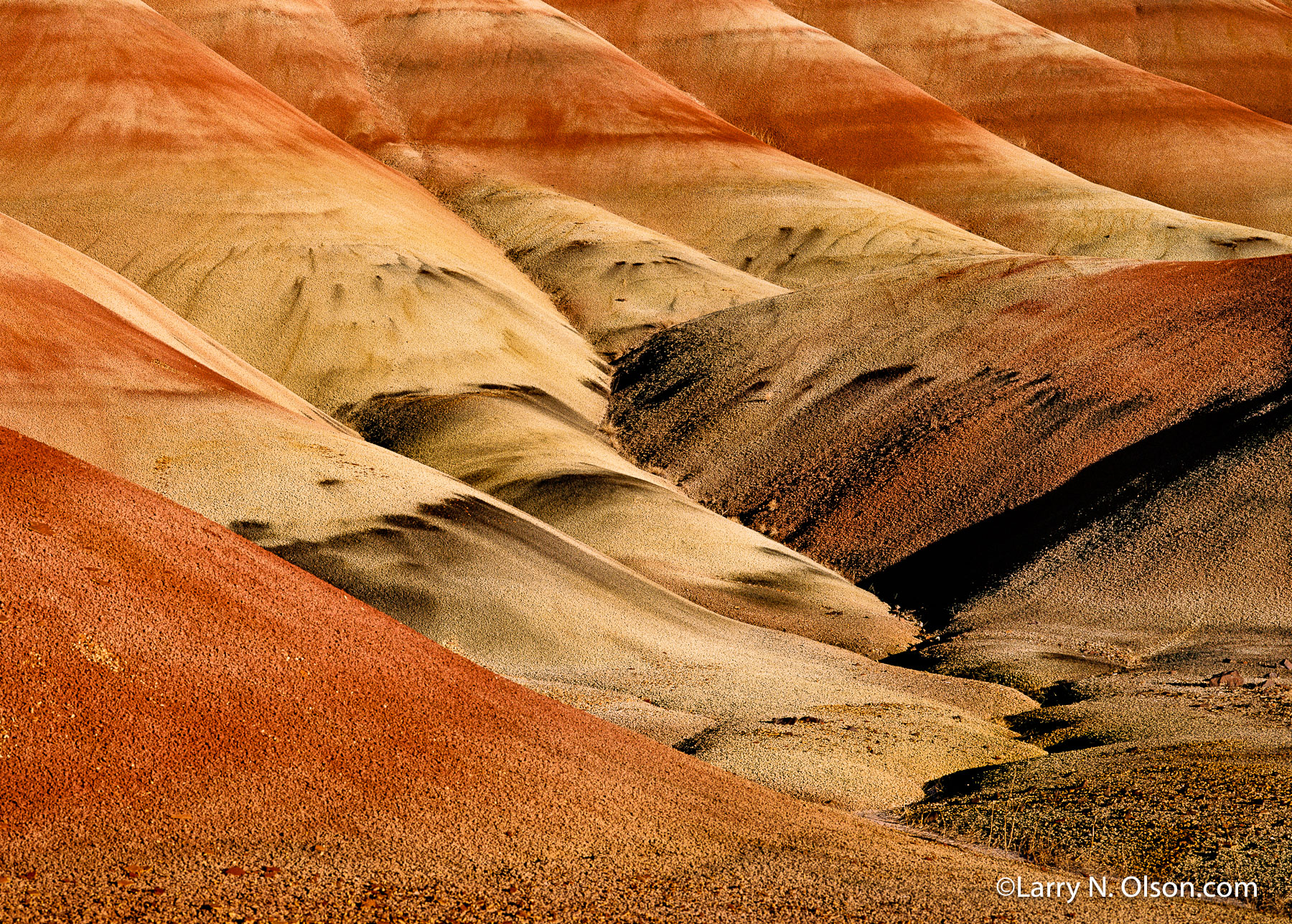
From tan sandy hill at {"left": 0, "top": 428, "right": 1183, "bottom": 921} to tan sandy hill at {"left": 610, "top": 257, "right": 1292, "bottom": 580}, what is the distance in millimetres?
13606

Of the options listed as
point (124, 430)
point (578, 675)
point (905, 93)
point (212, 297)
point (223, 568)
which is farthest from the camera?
point (905, 93)

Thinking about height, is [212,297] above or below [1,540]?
below

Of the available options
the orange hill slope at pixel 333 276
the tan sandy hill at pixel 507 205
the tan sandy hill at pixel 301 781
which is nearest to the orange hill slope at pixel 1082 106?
the tan sandy hill at pixel 507 205

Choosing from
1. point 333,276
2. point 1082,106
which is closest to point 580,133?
point 333,276

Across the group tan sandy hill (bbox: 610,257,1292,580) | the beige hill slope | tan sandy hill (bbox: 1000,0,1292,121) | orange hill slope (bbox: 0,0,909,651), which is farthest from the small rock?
tan sandy hill (bbox: 1000,0,1292,121)

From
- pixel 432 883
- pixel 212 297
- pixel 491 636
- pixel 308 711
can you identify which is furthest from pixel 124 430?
pixel 212 297

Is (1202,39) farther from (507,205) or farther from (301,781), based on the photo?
(301,781)

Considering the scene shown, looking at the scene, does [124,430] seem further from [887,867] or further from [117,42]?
[117,42]

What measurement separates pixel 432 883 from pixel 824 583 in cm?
1547

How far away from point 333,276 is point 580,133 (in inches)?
901

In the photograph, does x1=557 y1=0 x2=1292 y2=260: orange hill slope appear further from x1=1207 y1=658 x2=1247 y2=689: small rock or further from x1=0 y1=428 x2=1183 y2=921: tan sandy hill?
x1=0 y1=428 x2=1183 y2=921: tan sandy hill

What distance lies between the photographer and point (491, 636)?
16656mm

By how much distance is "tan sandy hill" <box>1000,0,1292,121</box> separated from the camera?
87.1 meters

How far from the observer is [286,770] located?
9227mm
